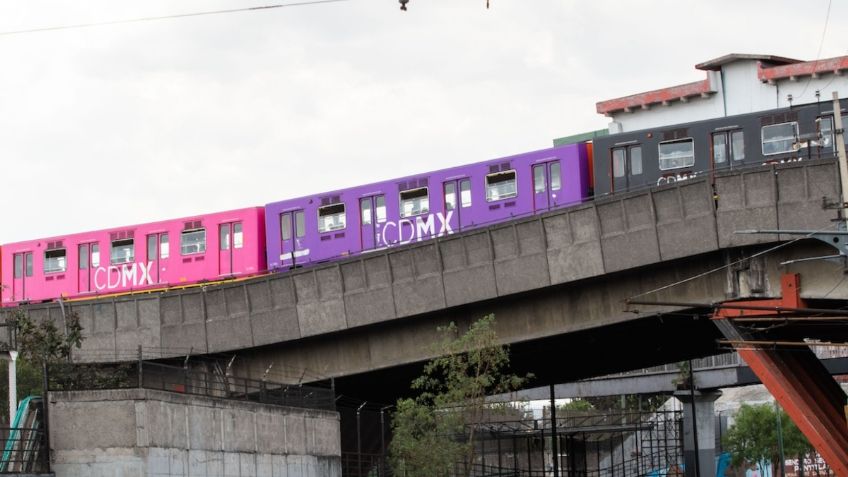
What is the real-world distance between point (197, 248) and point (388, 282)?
12.3m

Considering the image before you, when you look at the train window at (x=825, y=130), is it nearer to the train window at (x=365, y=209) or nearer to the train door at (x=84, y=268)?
the train window at (x=365, y=209)

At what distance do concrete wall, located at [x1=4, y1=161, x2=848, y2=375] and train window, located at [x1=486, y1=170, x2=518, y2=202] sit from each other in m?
4.10

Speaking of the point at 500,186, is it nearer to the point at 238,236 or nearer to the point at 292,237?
the point at 292,237

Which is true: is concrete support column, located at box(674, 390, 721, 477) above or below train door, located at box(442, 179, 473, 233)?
below

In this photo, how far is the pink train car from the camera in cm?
5191

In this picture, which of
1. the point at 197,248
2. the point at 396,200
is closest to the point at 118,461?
the point at 396,200

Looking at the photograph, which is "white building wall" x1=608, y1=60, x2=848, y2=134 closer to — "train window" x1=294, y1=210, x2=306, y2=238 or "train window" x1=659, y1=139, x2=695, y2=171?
"train window" x1=659, y1=139, x2=695, y2=171

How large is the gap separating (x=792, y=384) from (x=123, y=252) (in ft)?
95.7

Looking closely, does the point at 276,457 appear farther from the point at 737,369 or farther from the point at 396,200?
the point at 737,369

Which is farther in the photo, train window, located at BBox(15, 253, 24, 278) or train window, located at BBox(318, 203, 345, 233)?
train window, located at BBox(15, 253, 24, 278)

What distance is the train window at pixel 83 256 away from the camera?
55000 mm

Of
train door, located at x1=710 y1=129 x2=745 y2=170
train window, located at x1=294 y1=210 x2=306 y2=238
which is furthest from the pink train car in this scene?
Result: train door, located at x1=710 y1=129 x2=745 y2=170

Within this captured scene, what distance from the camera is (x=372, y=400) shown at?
57.6 m

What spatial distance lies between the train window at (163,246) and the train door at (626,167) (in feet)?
65.1
